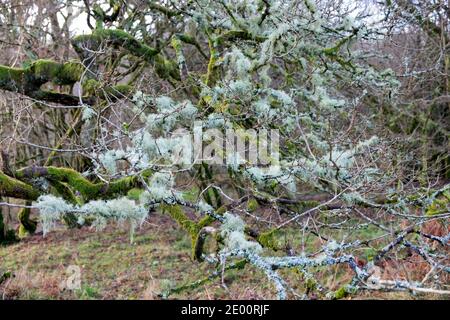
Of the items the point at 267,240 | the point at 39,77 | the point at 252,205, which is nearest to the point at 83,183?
the point at 39,77

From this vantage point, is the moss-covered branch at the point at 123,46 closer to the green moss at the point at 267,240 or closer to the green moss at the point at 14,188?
the green moss at the point at 14,188

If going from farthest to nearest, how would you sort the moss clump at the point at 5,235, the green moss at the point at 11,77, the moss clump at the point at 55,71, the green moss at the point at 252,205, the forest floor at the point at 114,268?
1. the moss clump at the point at 5,235
2. the forest floor at the point at 114,268
3. the green moss at the point at 252,205
4. the moss clump at the point at 55,71
5. the green moss at the point at 11,77

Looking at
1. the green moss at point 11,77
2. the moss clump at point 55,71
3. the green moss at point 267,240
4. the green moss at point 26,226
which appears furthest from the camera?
the green moss at point 26,226

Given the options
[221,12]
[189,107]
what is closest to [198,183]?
[221,12]

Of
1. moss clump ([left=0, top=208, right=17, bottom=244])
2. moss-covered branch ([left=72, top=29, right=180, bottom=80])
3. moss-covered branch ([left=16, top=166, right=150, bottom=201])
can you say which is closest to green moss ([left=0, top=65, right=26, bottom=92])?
moss-covered branch ([left=72, top=29, right=180, bottom=80])

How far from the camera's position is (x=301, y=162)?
3.84m

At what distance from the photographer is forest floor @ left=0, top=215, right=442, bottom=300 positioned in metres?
5.79

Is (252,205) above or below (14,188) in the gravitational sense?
below

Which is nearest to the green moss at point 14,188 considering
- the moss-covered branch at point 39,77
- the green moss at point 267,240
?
the moss-covered branch at point 39,77

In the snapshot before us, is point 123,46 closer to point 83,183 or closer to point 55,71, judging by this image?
point 55,71

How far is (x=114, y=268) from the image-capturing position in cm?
708

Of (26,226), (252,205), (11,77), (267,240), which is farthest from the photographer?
(26,226)

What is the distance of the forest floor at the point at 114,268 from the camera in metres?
5.79
